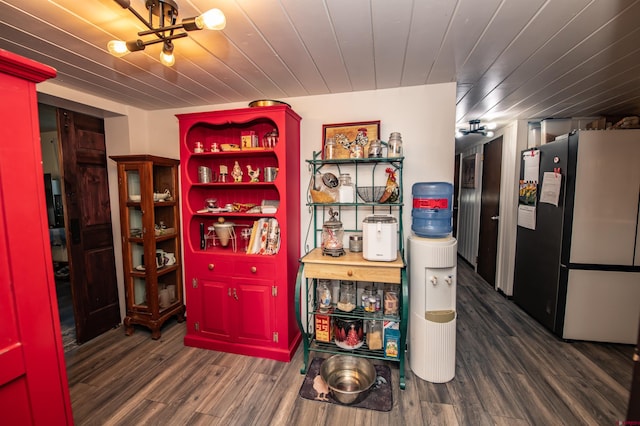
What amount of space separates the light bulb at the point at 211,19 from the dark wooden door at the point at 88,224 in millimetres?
2133

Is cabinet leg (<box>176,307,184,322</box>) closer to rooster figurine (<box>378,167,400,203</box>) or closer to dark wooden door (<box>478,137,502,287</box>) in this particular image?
rooster figurine (<box>378,167,400,203</box>)

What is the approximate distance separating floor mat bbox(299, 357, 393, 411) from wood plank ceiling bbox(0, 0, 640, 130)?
223 cm

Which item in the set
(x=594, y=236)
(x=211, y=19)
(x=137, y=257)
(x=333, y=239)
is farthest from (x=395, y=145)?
(x=137, y=257)

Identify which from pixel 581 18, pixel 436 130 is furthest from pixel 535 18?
pixel 436 130

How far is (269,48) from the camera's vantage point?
5.12ft

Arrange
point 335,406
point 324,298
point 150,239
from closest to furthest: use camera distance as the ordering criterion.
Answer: point 335,406, point 324,298, point 150,239

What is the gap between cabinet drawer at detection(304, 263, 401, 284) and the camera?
186 cm

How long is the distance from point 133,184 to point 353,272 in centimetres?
226

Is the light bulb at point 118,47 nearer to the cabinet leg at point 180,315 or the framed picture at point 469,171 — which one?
the cabinet leg at point 180,315

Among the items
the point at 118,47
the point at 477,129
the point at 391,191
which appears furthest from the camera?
the point at 477,129

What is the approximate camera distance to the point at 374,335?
6.63ft

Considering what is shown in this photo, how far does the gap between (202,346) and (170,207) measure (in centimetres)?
141

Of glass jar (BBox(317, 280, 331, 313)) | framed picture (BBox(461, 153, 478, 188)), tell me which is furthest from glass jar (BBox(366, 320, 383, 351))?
framed picture (BBox(461, 153, 478, 188))

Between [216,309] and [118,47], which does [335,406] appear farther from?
[118,47]
